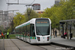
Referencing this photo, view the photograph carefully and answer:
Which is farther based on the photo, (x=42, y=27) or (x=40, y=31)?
(x=42, y=27)

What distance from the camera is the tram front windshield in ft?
71.6

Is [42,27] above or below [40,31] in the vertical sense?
above

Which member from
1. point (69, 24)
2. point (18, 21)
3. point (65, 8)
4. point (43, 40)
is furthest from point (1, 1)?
point (18, 21)

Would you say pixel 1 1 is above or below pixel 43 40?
above

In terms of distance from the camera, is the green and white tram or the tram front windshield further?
the tram front windshield

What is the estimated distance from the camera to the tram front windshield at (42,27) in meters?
21.8

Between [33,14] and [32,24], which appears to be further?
[33,14]

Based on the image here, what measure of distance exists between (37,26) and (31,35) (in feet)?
4.41

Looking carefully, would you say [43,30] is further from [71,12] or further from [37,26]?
[71,12]

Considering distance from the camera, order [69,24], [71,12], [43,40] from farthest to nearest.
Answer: [71,12] < [69,24] < [43,40]

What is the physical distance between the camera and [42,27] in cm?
2206

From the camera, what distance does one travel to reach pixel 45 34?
2173 cm

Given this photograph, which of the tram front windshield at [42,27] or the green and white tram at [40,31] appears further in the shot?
the tram front windshield at [42,27]

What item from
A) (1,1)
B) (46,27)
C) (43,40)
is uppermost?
(1,1)
